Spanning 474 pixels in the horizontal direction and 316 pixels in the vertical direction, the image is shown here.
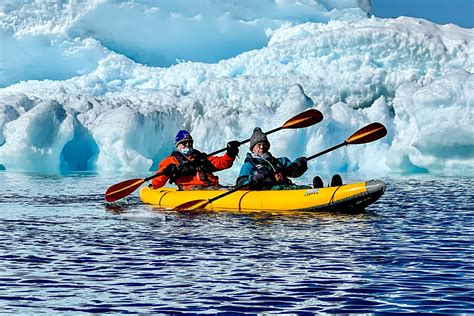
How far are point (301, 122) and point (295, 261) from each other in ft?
Result: 21.1

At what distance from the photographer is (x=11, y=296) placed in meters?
4.94

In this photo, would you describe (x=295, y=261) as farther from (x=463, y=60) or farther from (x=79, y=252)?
(x=463, y=60)

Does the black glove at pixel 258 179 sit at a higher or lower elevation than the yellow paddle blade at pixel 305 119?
lower

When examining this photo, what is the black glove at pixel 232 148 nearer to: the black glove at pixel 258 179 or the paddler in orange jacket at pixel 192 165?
the paddler in orange jacket at pixel 192 165

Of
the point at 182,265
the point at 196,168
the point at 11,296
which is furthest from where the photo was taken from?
the point at 196,168

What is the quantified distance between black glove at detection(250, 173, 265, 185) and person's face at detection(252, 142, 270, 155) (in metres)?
0.35

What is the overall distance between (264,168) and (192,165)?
1694mm

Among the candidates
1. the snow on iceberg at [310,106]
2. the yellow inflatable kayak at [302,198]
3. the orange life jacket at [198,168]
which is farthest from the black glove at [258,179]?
the snow on iceberg at [310,106]

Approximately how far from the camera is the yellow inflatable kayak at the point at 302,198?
1004 cm

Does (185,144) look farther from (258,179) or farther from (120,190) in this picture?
(258,179)

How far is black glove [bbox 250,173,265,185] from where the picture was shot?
429 inches

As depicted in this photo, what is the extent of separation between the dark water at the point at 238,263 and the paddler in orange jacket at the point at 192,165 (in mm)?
1396

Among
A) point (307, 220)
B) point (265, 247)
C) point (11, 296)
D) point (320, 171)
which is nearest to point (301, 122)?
point (307, 220)

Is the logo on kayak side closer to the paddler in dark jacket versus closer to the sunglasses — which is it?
the paddler in dark jacket
